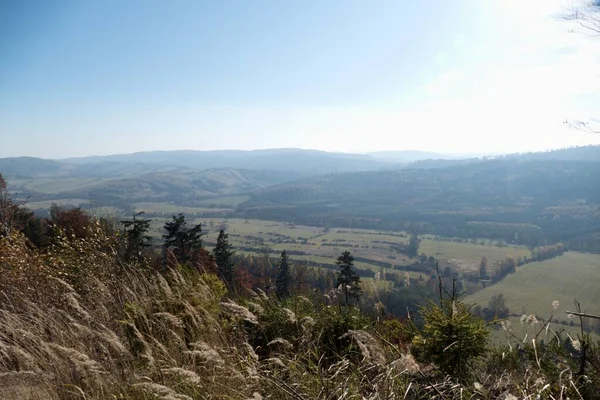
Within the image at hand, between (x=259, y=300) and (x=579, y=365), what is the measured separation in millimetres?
3263

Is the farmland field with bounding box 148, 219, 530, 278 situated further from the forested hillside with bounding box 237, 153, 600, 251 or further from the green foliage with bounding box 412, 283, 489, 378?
the green foliage with bounding box 412, 283, 489, 378

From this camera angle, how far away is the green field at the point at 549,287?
5456 centimetres

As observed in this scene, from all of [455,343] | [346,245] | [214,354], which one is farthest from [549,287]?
[214,354]

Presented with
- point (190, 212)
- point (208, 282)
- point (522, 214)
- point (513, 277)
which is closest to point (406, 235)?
point (513, 277)

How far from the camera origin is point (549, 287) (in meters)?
65.6

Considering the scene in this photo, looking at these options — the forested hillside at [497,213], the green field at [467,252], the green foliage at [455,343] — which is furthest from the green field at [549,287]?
the green foliage at [455,343]

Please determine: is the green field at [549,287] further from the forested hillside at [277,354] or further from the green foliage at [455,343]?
the green foliage at [455,343]

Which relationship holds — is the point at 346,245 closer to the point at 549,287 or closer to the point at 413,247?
the point at 413,247

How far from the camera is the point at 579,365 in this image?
275 cm

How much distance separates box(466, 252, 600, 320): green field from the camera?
54562mm

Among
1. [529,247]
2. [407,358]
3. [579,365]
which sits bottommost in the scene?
[529,247]

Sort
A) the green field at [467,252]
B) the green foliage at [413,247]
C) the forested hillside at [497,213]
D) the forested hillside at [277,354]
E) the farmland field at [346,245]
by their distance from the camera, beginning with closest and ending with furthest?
the forested hillside at [277,354] < the farmland field at [346,245] < the green field at [467,252] < the green foliage at [413,247] < the forested hillside at [497,213]

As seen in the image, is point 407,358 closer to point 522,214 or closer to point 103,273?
point 103,273

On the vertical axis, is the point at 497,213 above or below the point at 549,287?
above
